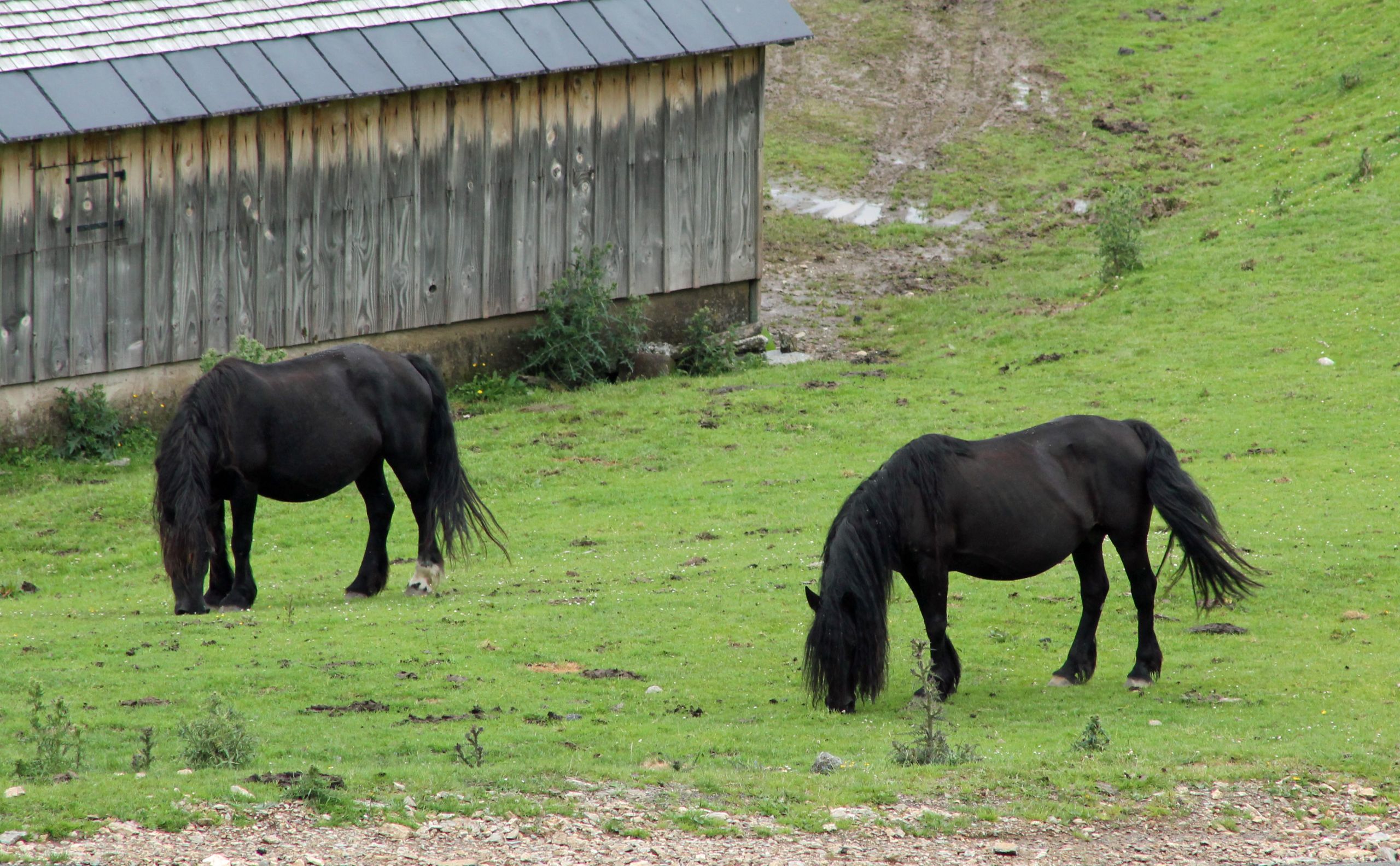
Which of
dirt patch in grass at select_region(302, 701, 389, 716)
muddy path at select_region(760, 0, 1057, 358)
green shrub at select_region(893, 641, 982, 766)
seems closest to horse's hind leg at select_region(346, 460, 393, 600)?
dirt patch in grass at select_region(302, 701, 389, 716)

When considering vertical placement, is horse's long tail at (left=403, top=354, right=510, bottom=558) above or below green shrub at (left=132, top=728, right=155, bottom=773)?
above

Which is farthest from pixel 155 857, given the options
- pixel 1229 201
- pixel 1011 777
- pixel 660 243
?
pixel 1229 201

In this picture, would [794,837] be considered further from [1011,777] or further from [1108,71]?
[1108,71]

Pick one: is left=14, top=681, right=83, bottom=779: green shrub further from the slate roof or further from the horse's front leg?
the slate roof

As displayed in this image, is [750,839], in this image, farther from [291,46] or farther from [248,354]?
[291,46]

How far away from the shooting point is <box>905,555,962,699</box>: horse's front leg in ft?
32.8

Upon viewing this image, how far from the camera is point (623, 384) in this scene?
850 inches

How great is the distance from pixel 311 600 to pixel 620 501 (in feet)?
15.1

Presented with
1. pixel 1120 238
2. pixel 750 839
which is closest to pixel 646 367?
pixel 1120 238

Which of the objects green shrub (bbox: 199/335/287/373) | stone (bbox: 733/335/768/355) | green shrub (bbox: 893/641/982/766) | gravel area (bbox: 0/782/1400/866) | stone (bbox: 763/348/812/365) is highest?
stone (bbox: 733/335/768/355)

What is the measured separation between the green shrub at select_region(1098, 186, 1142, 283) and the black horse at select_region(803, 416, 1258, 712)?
13342mm

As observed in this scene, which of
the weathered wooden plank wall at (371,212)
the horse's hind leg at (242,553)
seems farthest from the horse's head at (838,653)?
the weathered wooden plank wall at (371,212)

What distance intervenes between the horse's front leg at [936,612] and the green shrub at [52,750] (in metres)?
5.13

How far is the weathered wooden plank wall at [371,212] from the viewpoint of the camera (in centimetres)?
1773
